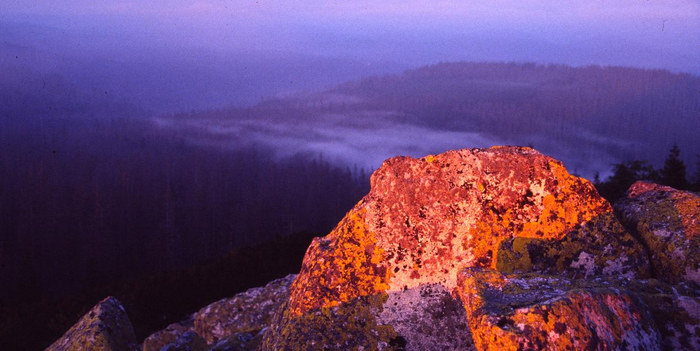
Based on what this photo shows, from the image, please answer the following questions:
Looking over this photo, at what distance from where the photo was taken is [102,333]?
23.4 feet

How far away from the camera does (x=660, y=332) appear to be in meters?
4.35

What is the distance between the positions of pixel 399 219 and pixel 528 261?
1519 millimetres

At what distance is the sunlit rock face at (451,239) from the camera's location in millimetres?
5434

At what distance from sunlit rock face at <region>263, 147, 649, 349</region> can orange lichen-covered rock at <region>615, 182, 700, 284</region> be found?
30 cm

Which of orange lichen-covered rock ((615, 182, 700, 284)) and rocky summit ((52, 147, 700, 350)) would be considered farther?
orange lichen-covered rock ((615, 182, 700, 284))

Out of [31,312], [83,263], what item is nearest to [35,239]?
[83,263]

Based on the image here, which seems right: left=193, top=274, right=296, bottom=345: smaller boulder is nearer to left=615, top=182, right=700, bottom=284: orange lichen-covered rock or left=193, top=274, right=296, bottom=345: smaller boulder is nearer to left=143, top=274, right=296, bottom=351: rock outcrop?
A: left=143, top=274, right=296, bottom=351: rock outcrop

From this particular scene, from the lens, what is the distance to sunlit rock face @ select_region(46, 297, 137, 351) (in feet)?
23.1

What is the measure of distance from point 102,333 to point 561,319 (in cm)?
638

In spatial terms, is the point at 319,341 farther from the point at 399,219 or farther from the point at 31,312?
the point at 31,312

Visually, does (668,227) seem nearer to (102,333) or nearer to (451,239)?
(451,239)

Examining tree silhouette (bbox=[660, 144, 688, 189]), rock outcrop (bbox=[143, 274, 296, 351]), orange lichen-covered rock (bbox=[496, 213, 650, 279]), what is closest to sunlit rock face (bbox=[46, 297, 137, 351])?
rock outcrop (bbox=[143, 274, 296, 351])

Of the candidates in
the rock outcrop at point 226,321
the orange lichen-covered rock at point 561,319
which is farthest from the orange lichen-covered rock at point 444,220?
the rock outcrop at point 226,321

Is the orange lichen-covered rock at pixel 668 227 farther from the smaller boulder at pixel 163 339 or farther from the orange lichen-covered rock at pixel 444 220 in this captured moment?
the smaller boulder at pixel 163 339
